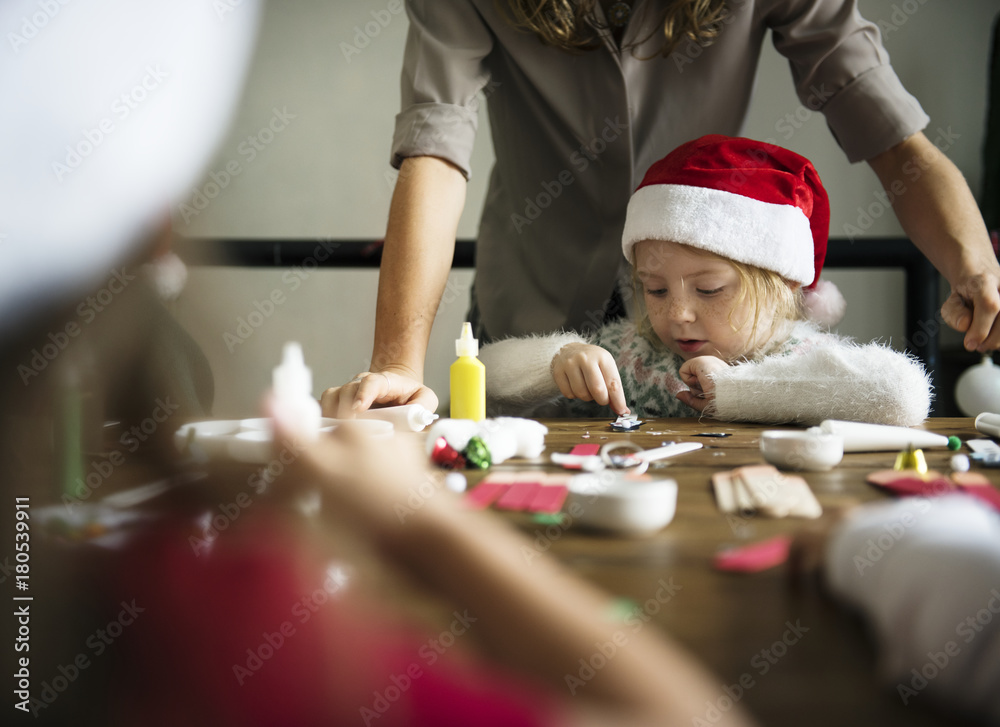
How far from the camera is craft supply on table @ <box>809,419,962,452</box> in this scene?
0.66 metres

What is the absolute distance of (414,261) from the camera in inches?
37.8

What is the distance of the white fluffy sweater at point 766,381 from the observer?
83 cm

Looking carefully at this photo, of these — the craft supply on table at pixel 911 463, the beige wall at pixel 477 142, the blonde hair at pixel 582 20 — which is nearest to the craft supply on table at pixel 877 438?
the craft supply on table at pixel 911 463

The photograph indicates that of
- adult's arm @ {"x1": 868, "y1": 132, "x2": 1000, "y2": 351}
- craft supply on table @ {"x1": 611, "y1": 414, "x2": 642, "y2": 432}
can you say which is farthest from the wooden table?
adult's arm @ {"x1": 868, "y1": 132, "x2": 1000, "y2": 351}

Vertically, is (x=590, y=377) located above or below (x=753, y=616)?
below

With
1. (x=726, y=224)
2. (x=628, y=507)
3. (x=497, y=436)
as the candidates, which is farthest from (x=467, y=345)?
(x=726, y=224)

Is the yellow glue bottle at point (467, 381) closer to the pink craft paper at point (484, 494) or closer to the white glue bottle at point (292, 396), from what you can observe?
the pink craft paper at point (484, 494)

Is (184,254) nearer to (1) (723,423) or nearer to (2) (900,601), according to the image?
(2) (900,601)

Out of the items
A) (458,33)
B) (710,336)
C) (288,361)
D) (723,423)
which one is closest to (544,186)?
(458,33)

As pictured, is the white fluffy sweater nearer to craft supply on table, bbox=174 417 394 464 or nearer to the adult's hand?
the adult's hand

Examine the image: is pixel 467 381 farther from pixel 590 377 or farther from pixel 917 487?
pixel 917 487

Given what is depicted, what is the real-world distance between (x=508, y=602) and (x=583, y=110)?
1.08 m

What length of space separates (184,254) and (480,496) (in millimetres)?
344

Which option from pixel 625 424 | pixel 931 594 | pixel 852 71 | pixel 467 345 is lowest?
pixel 625 424
